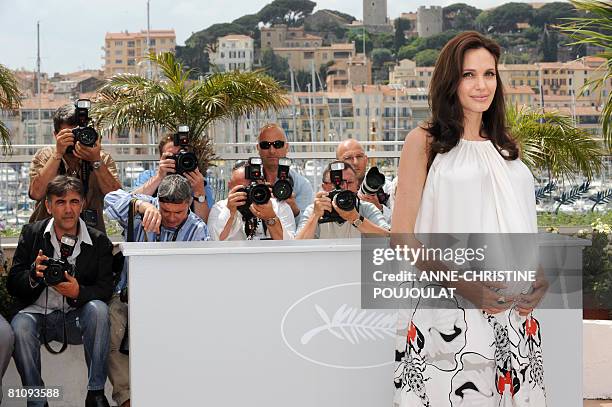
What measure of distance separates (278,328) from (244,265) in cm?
25

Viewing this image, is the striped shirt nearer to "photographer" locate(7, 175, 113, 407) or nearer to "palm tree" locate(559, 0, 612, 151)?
"photographer" locate(7, 175, 113, 407)

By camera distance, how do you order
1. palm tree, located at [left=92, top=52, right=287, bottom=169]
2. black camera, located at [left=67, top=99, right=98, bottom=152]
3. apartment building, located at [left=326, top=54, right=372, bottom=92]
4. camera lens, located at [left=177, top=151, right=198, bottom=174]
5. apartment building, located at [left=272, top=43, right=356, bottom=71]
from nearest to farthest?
black camera, located at [left=67, top=99, right=98, bottom=152], camera lens, located at [left=177, top=151, right=198, bottom=174], palm tree, located at [left=92, top=52, right=287, bottom=169], apartment building, located at [left=272, top=43, right=356, bottom=71], apartment building, located at [left=326, top=54, right=372, bottom=92]

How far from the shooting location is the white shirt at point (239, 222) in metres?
4.12

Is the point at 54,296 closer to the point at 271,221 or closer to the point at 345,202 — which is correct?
the point at 271,221

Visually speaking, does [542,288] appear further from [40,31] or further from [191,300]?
[40,31]

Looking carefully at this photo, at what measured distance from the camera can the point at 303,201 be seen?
16.4 ft

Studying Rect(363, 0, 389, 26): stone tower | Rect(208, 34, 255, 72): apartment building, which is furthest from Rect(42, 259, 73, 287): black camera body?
Rect(363, 0, 389, 26): stone tower

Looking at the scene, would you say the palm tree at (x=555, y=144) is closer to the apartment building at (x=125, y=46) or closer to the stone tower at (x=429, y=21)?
the stone tower at (x=429, y=21)

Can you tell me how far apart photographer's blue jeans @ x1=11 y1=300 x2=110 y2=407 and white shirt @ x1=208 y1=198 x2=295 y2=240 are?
0.63 metres

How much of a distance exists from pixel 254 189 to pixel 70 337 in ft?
3.28

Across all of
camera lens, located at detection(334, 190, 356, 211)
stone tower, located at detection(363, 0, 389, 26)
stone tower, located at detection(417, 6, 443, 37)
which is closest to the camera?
→ camera lens, located at detection(334, 190, 356, 211)

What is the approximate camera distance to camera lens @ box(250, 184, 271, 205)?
3971 mm

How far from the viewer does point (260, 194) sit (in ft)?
13.1

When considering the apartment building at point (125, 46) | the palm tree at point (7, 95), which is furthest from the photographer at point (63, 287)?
the apartment building at point (125, 46)
